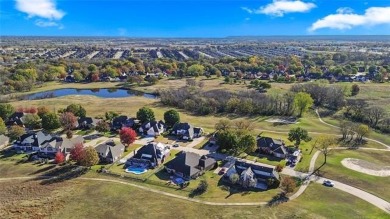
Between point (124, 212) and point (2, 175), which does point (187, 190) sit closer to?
point (124, 212)

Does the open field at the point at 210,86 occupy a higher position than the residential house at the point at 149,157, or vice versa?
the open field at the point at 210,86

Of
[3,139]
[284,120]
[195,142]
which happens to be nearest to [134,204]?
[195,142]

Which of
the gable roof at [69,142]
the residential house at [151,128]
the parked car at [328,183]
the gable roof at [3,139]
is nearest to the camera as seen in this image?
the parked car at [328,183]

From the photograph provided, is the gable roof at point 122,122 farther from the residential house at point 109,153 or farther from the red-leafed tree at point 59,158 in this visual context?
the red-leafed tree at point 59,158

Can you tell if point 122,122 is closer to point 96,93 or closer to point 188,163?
point 188,163

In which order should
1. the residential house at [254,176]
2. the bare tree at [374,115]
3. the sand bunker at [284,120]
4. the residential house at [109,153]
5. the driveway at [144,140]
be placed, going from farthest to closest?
the sand bunker at [284,120], the bare tree at [374,115], the driveway at [144,140], the residential house at [109,153], the residential house at [254,176]

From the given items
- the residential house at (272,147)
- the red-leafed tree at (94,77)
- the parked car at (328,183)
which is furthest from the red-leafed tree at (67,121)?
the red-leafed tree at (94,77)

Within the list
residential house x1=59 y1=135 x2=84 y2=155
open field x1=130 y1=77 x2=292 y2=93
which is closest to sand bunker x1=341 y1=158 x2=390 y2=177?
residential house x1=59 y1=135 x2=84 y2=155
